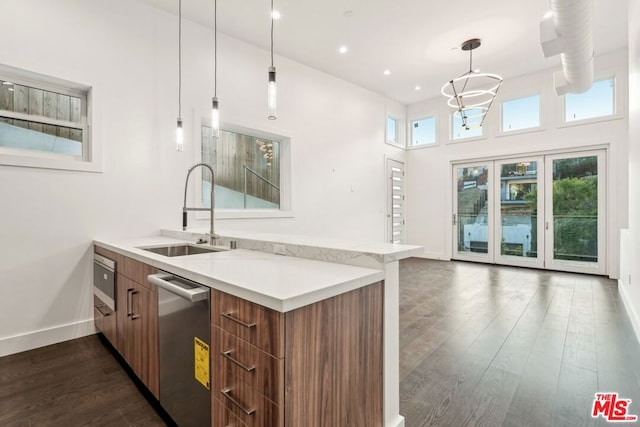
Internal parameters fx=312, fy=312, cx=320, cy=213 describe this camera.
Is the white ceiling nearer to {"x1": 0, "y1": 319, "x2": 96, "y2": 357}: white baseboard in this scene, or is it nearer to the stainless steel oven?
the stainless steel oven

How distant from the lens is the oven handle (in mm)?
1431

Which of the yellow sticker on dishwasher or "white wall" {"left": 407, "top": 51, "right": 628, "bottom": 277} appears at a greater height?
"white wall" {"left": 407, "top": 51, "right": 628, "bottom": 277}

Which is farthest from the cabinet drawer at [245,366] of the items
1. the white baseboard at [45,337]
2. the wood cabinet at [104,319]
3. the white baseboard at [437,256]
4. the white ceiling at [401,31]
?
the white baseboard at [437,256]

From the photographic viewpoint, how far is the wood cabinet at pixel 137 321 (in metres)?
1.86

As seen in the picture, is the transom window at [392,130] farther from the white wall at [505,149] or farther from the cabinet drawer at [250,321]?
the cabinet drawer at [250,321]

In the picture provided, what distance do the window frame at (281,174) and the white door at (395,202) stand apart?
289 centimetres

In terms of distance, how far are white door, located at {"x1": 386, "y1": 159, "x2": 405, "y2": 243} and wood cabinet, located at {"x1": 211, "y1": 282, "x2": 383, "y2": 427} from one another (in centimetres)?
568

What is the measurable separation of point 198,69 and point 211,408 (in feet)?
12.4

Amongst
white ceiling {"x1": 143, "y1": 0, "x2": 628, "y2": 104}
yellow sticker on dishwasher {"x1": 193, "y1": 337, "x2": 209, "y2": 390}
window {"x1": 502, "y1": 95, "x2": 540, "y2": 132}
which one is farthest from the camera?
window {"x1": 502, "y1": 95, "x2": 540, "y2": 132}

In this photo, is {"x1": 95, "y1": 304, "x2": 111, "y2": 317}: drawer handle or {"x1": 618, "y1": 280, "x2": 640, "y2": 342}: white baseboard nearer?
{"x1": 95, "y1": 304, "x2": 111, "y2": 317}: drawer handle

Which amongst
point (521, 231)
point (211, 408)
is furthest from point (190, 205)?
point (521, 231)

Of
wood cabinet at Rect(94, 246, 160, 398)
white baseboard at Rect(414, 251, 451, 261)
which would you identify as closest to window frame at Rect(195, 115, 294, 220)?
wood cabinet at Rect(94, 246, 160, 398)

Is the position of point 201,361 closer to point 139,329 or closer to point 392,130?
point 139,329

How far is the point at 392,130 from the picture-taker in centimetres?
745
